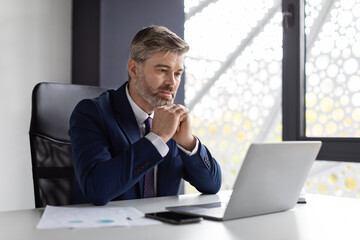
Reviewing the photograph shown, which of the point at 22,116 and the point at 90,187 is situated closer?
the point at 90,187

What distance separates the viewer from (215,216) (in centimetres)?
114

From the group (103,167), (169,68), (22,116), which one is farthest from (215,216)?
(22,116)

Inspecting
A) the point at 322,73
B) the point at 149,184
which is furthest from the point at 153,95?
the point at 322,73

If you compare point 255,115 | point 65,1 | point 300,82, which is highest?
point 65,1

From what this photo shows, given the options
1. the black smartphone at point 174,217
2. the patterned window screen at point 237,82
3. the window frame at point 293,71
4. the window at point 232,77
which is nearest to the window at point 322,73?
the window frame at point 293,71

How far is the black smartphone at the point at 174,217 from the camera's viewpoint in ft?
3.50

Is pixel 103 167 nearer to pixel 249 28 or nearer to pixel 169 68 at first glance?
pixel 169 68

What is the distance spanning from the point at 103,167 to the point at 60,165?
0.45 meters

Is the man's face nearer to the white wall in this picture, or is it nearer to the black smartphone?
the black smartphone

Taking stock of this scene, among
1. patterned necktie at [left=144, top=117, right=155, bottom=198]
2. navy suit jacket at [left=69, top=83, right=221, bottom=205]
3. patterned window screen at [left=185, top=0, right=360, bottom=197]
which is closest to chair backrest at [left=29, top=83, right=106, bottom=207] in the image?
navy suit jacket at [left=69, top=83, right=221, bottom=205]

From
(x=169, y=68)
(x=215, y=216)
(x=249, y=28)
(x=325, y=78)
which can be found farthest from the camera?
(x=249, y=28)

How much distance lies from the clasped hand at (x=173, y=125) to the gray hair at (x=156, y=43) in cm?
27

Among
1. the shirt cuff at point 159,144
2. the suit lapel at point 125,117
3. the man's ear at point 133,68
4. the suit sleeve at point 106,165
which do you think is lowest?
the suit sleeve at point 106,165

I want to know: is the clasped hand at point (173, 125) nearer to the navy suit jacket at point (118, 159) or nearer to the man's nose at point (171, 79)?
the navy suit jacket at point (118, 159)
